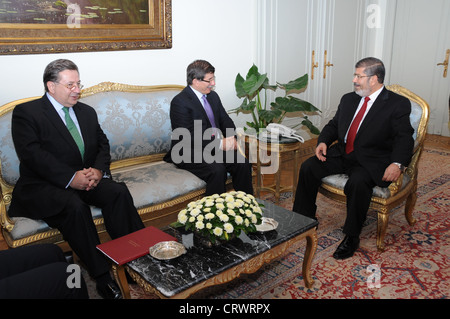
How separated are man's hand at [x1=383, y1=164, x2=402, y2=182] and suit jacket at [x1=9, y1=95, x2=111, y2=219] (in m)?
2.22

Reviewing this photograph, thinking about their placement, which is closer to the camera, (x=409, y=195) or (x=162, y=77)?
(x=409, y=195)

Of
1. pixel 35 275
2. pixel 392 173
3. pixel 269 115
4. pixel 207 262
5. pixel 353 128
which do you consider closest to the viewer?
pixel 35 275

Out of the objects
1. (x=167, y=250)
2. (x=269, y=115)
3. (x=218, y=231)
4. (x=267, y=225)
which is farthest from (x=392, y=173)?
(x=167, y=250)

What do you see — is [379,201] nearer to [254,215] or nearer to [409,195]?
[409,195]

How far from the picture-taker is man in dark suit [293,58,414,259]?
2.99m

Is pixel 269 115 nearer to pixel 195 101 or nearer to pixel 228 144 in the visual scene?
pixel 228 144

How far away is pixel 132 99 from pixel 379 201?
218 centimetres

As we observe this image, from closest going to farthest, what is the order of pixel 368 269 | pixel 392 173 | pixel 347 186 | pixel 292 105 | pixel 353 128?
pixel 368 269 → pixel 392 173 → pixel 347 186 → pixel 353 128 → pixel 292 105

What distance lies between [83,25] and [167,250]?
2.18 m

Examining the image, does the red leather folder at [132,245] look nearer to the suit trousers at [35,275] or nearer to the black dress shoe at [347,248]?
the suit trousers at [35,275]

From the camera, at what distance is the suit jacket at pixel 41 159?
257 cm

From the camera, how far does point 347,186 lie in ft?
10.0

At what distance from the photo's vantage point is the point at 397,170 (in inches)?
116
